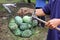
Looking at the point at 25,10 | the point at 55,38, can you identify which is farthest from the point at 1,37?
the point at 55,38

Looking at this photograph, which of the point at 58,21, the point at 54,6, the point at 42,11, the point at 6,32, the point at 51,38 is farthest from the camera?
the point at 6,32

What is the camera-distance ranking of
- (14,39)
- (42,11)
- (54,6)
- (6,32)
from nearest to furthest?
(54,6) → (42,11) → (14,39) → (6,32)

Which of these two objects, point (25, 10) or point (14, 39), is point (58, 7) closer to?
point (25, 10)

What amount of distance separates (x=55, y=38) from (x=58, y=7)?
232 mm

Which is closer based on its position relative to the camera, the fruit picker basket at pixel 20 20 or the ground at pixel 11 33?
the fruit picker basket at pixel 20 20

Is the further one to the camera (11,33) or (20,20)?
(11,33)

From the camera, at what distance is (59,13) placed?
1.45 meters

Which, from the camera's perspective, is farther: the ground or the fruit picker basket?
the ground

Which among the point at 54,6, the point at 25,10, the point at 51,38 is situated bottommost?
the point at 51,38

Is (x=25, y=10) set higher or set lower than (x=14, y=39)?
higher

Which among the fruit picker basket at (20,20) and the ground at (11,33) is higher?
the fruit picker basket at (20,20)

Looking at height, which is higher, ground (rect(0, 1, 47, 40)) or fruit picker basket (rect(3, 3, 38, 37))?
fruit picker basket (rect(3, 3, 38, 37))

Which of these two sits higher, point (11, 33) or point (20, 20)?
point (20, 20)

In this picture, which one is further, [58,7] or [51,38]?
[51,38]
